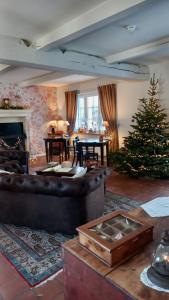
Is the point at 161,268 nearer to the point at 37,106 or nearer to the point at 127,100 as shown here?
the point at 127,100

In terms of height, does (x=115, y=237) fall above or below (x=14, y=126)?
below

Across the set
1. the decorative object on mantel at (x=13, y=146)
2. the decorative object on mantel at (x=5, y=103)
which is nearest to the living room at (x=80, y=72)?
the decorative object on mantel at (x=5, y=103)

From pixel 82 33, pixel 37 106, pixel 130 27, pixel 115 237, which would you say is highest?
pixel 130 27

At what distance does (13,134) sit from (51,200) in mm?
5352

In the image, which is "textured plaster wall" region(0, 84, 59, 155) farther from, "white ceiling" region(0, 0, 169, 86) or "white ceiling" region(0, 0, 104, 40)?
"white ceiling" region(0, 0, 104, 40)

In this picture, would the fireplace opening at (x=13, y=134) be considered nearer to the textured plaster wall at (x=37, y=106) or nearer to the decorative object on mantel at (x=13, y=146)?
the decorative object on mantel at (x=13, y=146)

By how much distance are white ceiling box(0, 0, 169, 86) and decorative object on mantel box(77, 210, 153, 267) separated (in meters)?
2.12

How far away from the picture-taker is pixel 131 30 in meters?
3.15

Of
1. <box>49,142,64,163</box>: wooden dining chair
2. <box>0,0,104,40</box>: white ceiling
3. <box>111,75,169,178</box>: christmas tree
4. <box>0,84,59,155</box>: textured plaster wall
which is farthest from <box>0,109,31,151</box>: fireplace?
<box>0,0,104,40</box>: white ceiling

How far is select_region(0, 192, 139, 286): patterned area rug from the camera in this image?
2.08m

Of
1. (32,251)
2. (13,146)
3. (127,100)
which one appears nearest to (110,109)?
(127,100)

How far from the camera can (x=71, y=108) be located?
26.3 ft

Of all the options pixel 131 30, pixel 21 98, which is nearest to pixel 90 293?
pixel 131 30

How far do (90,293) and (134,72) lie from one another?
509 cm
